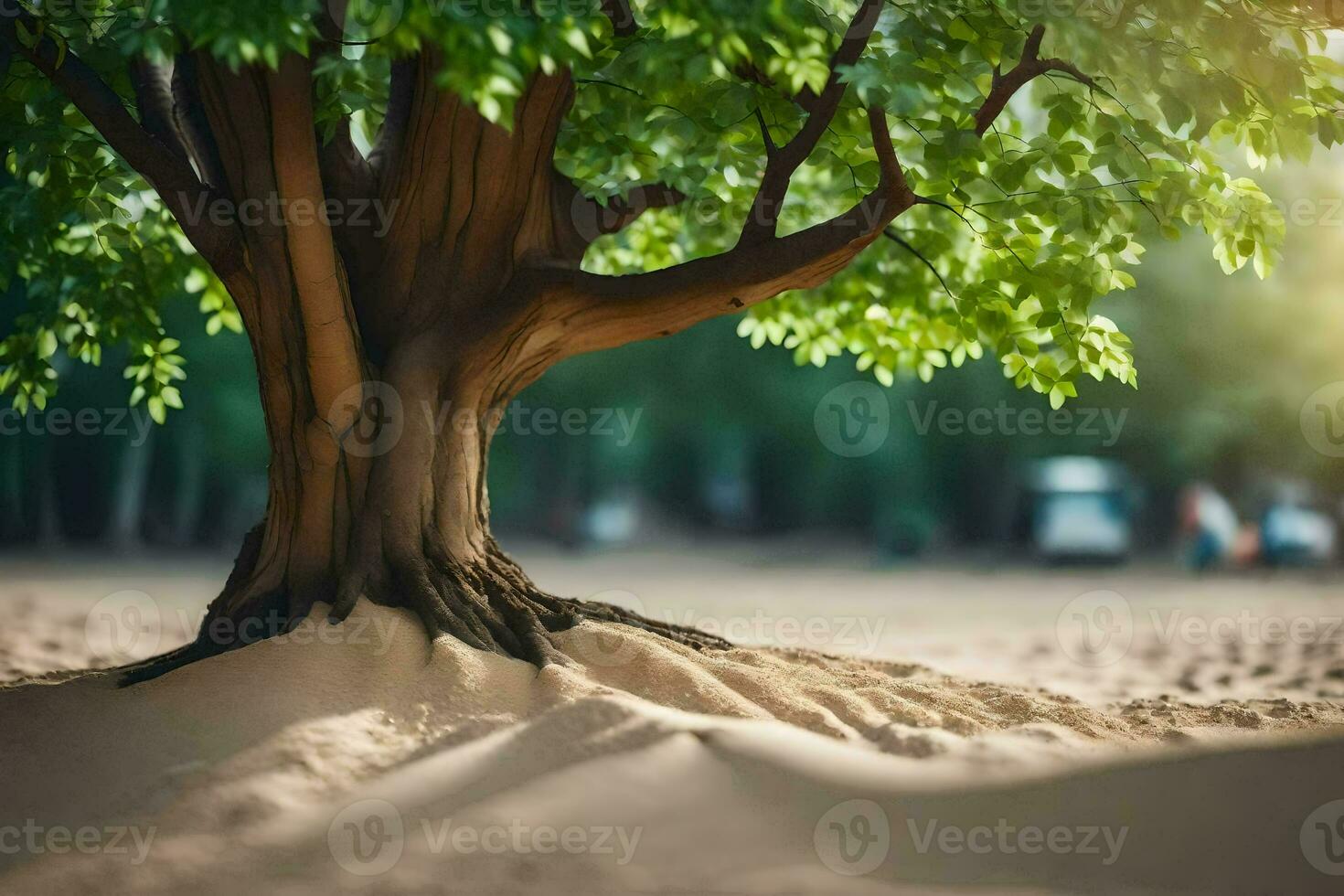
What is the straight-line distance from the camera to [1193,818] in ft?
14.6

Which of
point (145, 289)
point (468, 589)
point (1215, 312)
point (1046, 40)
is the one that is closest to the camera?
point (1046, 40)

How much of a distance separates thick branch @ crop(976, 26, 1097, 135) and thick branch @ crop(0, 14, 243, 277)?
3.67m

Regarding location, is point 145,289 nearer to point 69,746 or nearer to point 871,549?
point 69,746

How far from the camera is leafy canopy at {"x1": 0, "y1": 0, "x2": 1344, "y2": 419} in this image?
4566 mm

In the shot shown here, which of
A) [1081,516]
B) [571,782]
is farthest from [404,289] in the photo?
[1081,516]

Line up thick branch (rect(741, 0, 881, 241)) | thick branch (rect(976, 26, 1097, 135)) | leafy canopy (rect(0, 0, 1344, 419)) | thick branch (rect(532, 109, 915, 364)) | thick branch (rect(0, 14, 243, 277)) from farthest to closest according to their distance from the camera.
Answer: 1. thick branch (rect(532, 109, 915, 364))
2. thick branch (rect(0, 14, 243, 277))
3. thick branch (rect(976, 26, 1097, 135))
4. thick branch (rect(741, 0, 881, 241))
5. leafy canopy (rect(0, 0, 1344, 419))

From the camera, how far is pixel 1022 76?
19.0ft

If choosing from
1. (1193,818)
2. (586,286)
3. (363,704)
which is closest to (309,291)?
(586,286)

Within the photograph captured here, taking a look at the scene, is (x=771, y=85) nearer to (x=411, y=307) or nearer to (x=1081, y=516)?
(x=411, y=307)

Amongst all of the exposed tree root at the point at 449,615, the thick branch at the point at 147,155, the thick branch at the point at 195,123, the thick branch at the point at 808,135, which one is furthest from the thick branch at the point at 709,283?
the thick branch at the point at 195,123

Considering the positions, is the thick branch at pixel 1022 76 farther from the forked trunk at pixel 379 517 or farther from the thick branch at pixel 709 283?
the forked trunk at pixel 379 517

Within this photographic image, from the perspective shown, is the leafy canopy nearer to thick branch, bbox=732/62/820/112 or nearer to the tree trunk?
thick branch, bbox=732/62/820/112

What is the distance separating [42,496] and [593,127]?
2396 cm

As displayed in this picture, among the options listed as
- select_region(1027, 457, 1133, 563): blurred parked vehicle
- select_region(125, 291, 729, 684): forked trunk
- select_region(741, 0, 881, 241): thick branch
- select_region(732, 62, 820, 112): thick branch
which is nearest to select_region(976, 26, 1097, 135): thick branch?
select_region(741, 0, 881, 241): thick branch
